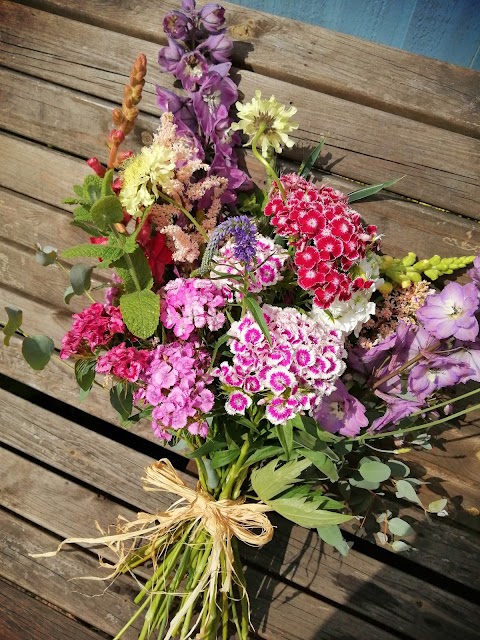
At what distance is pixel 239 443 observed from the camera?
1.14m

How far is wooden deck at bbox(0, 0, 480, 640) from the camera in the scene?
4.18 feet

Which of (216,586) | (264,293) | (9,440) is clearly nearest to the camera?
(264,293)

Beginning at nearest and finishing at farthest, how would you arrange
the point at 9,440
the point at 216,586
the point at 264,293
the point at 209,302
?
1. the point at 209,302
2. the point at 264,293
3. the point at 216,586
4. the point at 9,440

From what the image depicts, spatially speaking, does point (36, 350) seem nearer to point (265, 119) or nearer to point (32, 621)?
point (265, 119)

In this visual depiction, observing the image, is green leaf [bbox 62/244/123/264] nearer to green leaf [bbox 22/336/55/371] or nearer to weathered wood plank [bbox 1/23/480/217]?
green leaf [bbox 22/336/55/371]

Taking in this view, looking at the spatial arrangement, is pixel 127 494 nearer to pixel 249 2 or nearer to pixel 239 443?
pixel 239 443

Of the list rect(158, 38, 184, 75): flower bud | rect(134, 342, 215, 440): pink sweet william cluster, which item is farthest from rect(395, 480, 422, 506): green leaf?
rect(158, 38, 184, 75): flower bud

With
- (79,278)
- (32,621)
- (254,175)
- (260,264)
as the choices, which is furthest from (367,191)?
(32,621)

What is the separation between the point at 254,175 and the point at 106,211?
517mm

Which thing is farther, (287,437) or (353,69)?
(353,69)

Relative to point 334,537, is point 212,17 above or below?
above

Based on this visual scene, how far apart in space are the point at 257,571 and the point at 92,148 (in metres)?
1.05

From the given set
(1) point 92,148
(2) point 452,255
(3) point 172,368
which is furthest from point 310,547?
(1) point 92,148

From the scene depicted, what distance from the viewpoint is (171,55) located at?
3.80ft
